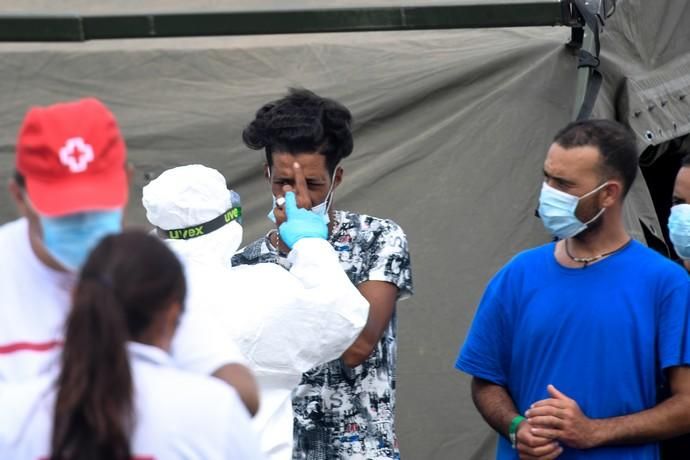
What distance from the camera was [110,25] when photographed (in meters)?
4.18

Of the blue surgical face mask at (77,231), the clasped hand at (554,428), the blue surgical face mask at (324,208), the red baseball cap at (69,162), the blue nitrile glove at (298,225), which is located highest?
the red baseball cap at (69,162)

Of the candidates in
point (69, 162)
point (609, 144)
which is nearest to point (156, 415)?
point (69, 162)

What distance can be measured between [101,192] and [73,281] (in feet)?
0.58

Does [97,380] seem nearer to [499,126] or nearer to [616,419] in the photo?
[616,419]

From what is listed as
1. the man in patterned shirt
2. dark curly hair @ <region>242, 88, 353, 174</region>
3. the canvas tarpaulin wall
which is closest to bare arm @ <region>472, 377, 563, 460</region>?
the man in patterned shirt

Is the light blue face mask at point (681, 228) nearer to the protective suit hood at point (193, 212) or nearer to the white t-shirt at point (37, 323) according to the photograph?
A: the protective suit hood at point (193, 212)

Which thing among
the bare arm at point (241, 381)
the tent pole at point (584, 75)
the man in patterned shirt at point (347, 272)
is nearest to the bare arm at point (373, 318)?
the man in patterned shirt at point (347, 272)

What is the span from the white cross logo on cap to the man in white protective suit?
552mm

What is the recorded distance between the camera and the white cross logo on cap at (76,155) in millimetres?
1954

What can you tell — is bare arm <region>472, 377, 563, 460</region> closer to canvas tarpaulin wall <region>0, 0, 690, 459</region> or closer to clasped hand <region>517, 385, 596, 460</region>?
clasped hand <region>517, 385, 596, 460</region>

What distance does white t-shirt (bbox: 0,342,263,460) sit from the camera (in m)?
1.75

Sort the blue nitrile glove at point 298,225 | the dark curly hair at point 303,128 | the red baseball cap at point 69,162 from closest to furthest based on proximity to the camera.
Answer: the red baseball cap at point 69,162 < the blue nitrile glove at point 298,225 < the dark curly hair at point 303,128

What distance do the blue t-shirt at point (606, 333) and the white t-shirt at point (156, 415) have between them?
4.61 ft

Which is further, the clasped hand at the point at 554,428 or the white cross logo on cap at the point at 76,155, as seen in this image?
the clasped hand at the point at 554,428
